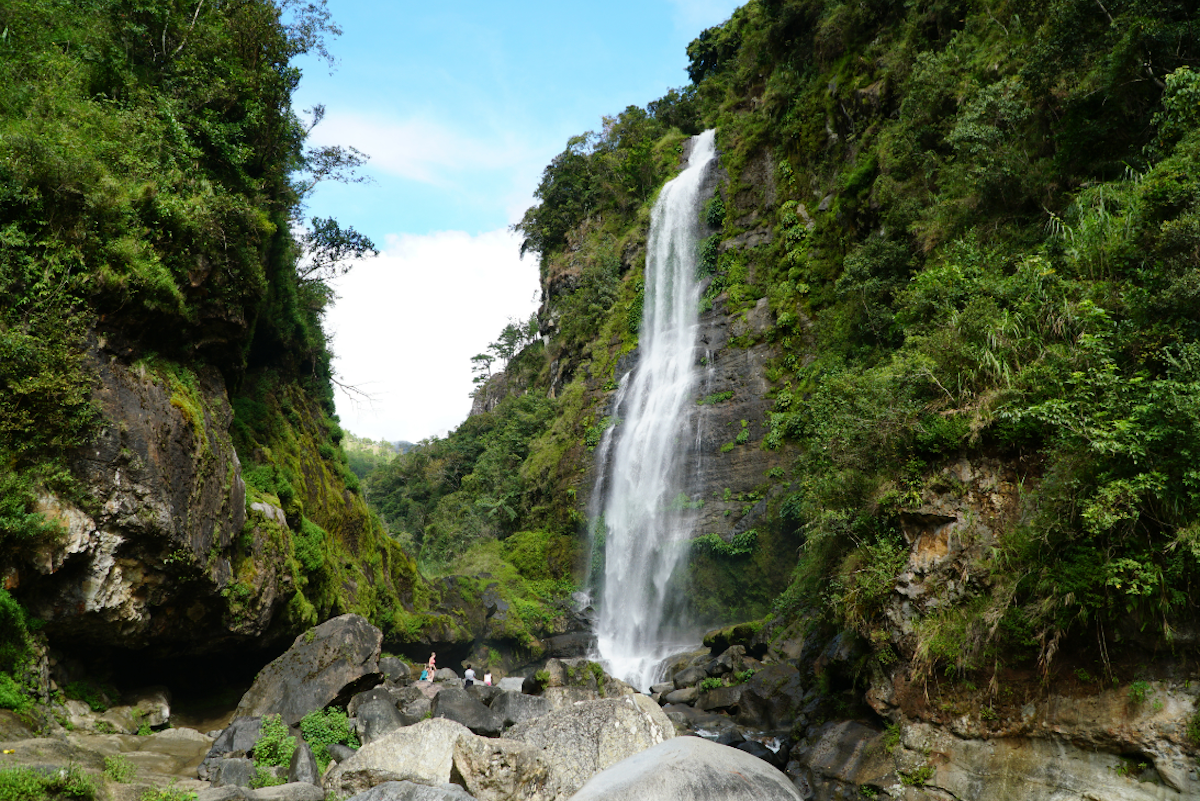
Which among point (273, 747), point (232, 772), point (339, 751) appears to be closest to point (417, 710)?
point (339, 751)

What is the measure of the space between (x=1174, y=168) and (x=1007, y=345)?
8.59 ft

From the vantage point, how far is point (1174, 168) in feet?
25.1

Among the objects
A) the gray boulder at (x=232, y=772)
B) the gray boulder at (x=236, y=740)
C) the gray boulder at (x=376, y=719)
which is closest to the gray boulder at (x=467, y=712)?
the gray boulder at (x=376, y=719)

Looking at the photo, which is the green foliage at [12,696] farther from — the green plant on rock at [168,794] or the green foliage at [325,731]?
the green foliage at [325,731]

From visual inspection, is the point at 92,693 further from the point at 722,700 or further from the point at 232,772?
the point at 722,700

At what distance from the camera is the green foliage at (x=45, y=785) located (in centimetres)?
527

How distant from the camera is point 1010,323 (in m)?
8.91

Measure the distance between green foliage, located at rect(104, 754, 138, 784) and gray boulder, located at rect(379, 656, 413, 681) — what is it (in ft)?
26.3

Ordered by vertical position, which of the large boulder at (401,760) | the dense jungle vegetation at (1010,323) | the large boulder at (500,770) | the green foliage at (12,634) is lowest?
the large boulder at (401,760)

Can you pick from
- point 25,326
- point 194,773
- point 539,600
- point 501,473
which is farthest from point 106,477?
point 501,473

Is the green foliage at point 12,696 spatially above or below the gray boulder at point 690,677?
above

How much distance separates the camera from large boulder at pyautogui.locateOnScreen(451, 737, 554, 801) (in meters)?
7.08

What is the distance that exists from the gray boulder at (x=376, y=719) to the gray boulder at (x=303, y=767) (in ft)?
5.93

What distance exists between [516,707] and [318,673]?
12.1 feet
